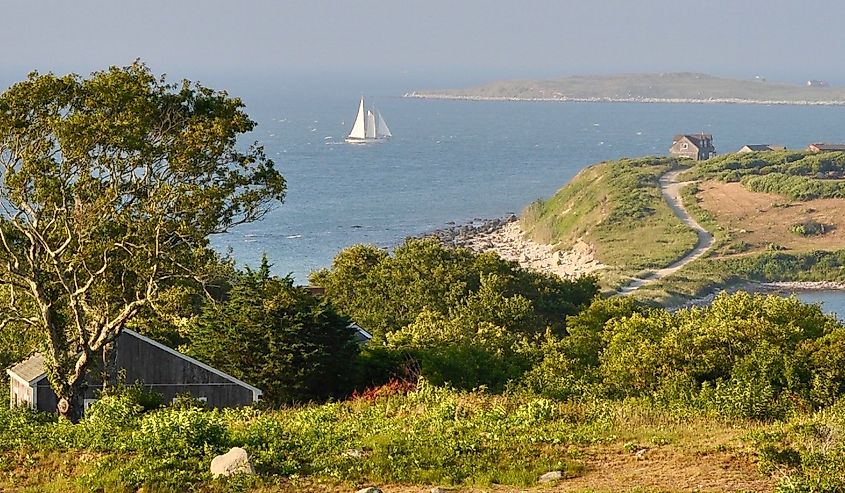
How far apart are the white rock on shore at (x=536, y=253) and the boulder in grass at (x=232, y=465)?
189ft

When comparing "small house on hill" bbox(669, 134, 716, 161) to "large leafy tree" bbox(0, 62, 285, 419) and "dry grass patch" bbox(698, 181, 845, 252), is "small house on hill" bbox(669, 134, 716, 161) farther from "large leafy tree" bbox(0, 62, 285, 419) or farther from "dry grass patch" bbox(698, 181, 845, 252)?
"large leafy tree" bbox(0, 62, 285, 419)

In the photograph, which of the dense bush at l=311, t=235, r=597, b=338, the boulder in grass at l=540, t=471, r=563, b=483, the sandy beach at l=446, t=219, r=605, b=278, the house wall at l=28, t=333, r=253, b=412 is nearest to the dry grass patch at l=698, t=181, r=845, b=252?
the sandy beach at l=446, t=219, r=605, b=278

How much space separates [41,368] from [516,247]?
60603 millimetres

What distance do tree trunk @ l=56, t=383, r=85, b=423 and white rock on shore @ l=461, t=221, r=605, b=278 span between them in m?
52.8

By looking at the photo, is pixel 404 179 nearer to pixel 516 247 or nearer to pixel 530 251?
pixel 516 247

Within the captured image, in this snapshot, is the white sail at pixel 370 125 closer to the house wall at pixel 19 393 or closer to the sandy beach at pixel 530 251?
the sandy beach at pixel 530 251

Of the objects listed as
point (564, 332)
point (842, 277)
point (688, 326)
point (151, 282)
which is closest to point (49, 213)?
point (151, 282)

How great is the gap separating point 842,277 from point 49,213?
60.0 m

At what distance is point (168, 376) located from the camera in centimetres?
2055

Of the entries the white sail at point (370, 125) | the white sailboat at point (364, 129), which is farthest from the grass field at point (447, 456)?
the white sail at point (370, 125)

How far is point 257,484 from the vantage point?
10945 millimetres

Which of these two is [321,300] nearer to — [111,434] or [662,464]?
[111,434]

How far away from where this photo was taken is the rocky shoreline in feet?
235

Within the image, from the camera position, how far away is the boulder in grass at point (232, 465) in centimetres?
1112
